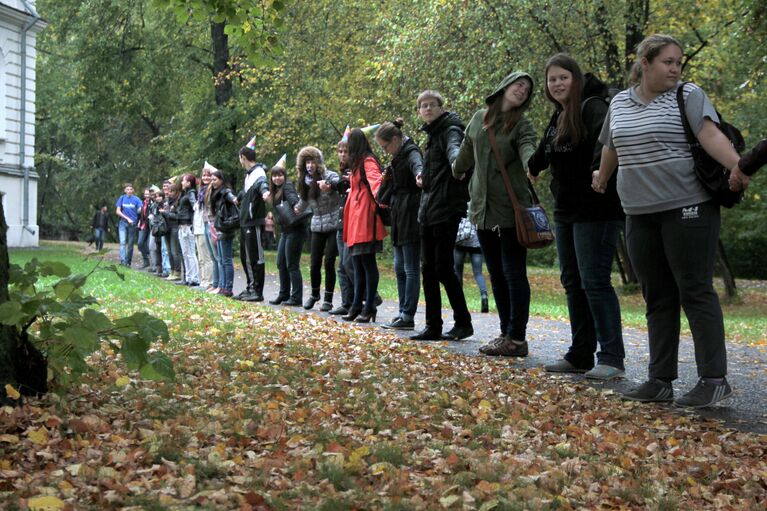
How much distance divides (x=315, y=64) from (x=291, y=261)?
15865mm

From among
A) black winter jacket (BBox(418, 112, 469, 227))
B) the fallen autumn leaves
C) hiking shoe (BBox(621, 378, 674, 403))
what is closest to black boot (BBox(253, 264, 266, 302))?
black winter jacket (BBox(418, 112, 469, 227))

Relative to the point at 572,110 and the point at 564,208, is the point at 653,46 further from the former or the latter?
the point at 564,208

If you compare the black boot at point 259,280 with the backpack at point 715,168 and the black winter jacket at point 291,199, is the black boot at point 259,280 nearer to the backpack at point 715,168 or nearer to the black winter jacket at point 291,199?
the black winter jacket at point 291,199

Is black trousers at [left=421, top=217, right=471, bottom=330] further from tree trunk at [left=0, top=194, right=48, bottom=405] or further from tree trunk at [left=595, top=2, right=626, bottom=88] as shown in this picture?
tree trunk at [left=595, top=2, right=626, bottom=88]

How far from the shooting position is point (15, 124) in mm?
32031

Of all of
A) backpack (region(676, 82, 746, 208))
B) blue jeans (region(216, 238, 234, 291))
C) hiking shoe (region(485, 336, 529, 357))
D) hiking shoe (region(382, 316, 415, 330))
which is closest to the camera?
backpack (region(676, 82, 746, 208))

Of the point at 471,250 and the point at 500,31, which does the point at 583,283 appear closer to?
the point at 471,250

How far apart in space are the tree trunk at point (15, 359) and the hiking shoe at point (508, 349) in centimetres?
413

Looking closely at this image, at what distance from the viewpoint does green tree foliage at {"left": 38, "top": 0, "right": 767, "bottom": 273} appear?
18.9m

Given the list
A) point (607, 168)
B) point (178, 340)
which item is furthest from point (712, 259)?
point (178, 340)

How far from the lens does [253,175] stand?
14148 millimetres

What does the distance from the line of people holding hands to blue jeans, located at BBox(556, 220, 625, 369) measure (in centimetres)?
1

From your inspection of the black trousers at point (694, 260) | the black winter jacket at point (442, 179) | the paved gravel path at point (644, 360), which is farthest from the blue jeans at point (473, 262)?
the black trousers at point (694, 260)

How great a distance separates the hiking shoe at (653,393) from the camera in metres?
5.90
